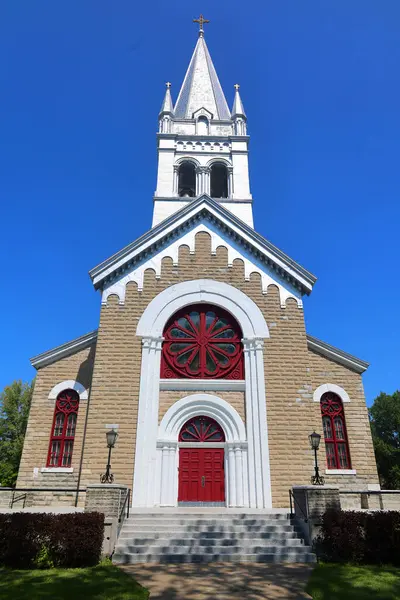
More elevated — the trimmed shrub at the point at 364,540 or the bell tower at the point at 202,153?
the bell tower at the point at 202,153

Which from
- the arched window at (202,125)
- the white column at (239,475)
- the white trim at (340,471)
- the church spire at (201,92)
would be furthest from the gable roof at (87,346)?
the church spire at (201,92)

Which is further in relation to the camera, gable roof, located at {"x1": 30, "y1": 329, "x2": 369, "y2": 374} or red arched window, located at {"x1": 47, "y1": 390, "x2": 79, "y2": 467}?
gable roof, located at {"x1": 30, "y1": 329, "x2": 369, "y2": 374}

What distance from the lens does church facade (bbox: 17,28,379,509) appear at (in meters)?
15.0

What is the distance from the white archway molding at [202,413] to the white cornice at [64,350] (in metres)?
5.22

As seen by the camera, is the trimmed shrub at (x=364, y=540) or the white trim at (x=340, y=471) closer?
the trimmed shrub at (x=364, y=540)

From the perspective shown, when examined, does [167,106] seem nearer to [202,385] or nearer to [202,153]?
[202,153]

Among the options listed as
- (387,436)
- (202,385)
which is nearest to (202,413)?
(202,385)

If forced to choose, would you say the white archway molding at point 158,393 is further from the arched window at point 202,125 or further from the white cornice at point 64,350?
the arched window at point 202,125

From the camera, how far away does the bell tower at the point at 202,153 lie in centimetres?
2895

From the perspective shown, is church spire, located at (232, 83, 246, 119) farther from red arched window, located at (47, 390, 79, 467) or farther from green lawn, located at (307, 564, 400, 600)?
green lawn, located at (307, 564, 400, 600)

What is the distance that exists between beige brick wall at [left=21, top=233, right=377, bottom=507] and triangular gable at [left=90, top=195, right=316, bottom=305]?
15.3 inches

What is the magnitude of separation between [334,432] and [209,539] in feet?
27.6

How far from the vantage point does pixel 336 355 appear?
719 inches

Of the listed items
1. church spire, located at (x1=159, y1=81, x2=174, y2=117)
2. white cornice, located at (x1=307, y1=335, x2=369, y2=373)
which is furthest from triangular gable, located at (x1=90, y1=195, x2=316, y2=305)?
church spire, located at (x1=159, y1=81, x2=174, y2=117)
